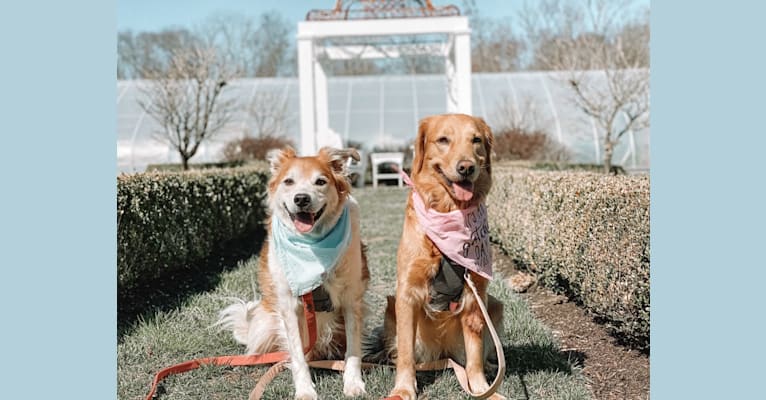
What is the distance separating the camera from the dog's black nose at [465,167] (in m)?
3.32

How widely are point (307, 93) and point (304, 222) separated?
10713 millimetres

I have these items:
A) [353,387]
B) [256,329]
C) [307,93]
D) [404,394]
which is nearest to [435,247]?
[404,394]

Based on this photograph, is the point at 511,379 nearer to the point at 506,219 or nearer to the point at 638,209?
the point at 638,209

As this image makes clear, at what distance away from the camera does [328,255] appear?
3.67m

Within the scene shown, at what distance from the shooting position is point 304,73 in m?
13.8

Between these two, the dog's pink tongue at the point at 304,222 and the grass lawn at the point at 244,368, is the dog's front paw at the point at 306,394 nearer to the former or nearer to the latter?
the grass lawn at the point at 244,368

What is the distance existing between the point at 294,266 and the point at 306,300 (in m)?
0.25

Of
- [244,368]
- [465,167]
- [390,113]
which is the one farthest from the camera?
[390,113]

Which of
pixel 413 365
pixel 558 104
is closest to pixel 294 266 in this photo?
pixel 413 365

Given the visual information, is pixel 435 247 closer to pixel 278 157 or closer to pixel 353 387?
pixel 353 387

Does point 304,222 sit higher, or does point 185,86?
point 185,86

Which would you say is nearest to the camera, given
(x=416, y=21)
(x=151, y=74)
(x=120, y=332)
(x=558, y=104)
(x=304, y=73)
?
(x=120, y=332)

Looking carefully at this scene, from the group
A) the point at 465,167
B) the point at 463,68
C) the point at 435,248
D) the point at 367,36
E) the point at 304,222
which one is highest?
the point at 367,36

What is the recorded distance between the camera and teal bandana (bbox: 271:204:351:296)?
3.63 meters
